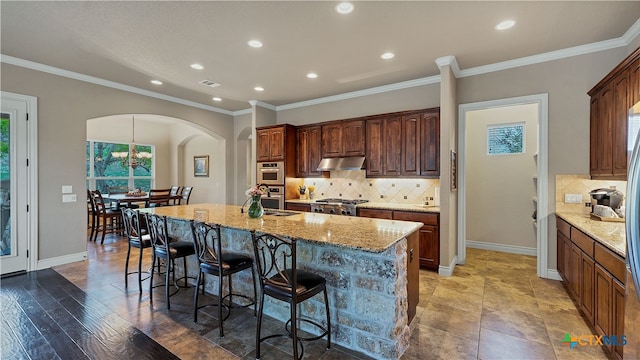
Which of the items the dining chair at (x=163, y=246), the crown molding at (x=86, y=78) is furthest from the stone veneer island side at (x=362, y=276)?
the crown molding at (x=86, y=78)

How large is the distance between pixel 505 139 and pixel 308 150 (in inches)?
146

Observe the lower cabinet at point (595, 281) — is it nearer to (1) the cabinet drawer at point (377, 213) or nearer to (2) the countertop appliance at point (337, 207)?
(1) the cabinet drawer at point (377, 213)

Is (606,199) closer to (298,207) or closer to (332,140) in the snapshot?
(332,140)

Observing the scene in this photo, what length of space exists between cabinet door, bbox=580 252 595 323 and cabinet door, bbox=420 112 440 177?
A: 199cm

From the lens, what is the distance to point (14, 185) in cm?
397

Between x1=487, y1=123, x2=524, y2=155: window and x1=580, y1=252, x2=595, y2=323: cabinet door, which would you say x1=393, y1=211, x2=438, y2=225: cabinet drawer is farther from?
x1=487, y1=123, x2=524, y2=155: window

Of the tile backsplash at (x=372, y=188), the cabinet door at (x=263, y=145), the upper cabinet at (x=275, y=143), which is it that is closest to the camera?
the tile backsplash at (x=372, y=188)

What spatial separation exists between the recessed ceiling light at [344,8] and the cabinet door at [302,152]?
3.14 m

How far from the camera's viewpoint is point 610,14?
2.81 metres

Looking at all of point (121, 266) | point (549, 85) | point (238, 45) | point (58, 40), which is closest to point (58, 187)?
point (121, 266)

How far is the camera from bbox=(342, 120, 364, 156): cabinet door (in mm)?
5055

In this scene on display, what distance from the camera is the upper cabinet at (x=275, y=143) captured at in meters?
5.71

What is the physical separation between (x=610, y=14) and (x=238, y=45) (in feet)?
12.9

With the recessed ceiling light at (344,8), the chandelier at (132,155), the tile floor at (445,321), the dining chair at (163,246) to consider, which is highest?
the recessed ceiling light at (344,8)
